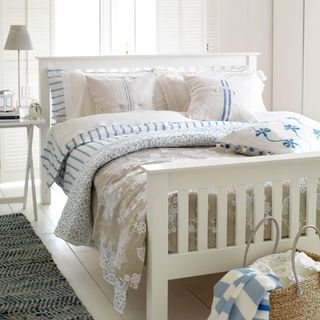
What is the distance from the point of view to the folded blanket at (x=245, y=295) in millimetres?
2074

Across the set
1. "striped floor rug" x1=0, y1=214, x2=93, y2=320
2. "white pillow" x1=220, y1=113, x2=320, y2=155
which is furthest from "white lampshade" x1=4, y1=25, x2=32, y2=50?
"white pillow" x1=220, y1=113, x2=320, y2=155

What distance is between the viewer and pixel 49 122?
4293 mm

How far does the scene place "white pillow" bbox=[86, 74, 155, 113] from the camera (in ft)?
13.3

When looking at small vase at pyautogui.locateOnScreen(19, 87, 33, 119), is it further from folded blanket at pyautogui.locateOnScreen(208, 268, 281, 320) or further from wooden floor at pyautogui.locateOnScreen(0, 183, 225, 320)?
folded blanket at pyautogui.locateOnScreen(208, 268, 281, 320)

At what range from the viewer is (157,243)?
7.66ft

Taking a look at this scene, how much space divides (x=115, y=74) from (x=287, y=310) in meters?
2.43

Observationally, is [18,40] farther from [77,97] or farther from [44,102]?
[77,97]

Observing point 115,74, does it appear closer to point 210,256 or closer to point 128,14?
point 128,14

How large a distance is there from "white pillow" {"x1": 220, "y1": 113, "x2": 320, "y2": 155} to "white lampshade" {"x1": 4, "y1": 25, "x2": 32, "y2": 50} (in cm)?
173

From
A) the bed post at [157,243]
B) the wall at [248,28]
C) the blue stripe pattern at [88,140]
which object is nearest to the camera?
the bed post at [157,243]

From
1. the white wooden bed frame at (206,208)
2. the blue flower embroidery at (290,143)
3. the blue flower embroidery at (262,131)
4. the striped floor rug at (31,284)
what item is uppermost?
the blue flower embroidery at (262,131)

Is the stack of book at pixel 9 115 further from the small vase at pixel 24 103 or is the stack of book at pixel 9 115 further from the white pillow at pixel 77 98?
the white pillow at pixel 77 98

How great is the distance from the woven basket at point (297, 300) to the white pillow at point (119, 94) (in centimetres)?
206

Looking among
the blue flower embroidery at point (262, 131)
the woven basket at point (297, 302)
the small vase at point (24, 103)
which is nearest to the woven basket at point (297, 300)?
the woven basket at point (297, 302)
